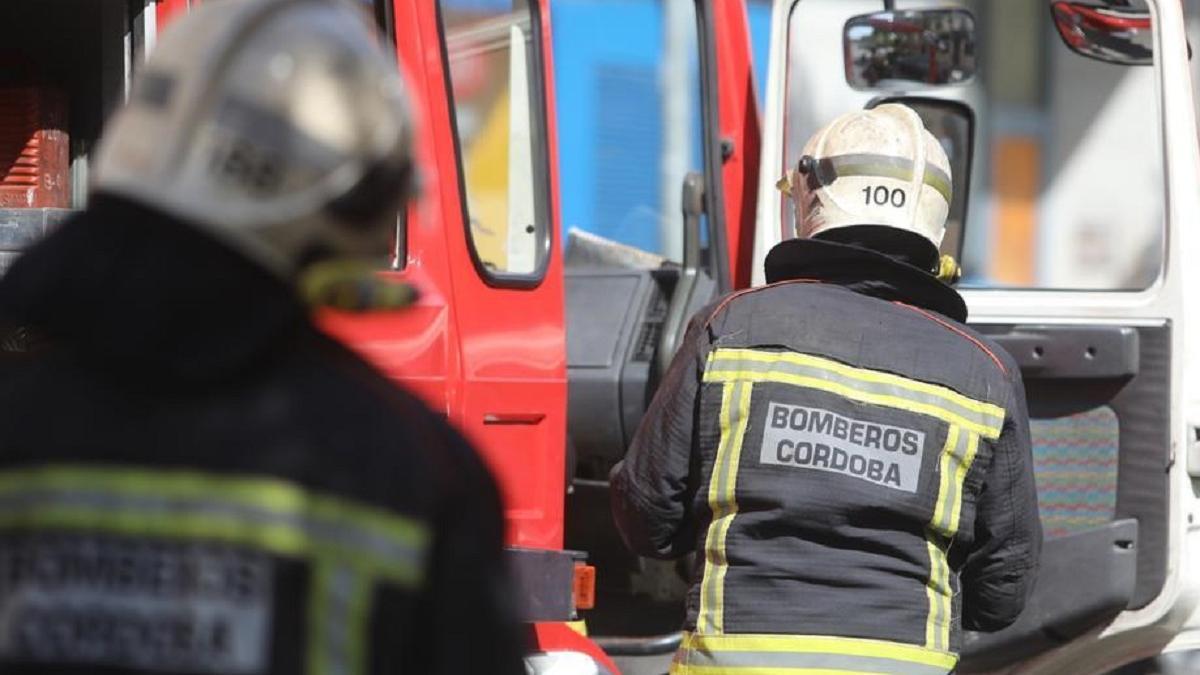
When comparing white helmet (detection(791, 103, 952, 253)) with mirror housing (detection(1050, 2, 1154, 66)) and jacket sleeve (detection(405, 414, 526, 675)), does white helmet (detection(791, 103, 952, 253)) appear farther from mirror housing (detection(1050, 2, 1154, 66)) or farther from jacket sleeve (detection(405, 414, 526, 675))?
jacket sleeve (detection(405, 414, 526, 675))

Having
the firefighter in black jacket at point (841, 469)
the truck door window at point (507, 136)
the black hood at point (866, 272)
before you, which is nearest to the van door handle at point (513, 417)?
the truck door window at point (507, 136)

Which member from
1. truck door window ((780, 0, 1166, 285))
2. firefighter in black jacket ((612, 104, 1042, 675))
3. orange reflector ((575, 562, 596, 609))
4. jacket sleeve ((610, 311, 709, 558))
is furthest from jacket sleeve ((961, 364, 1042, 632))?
truck door window ((780, 0, 1166, 285))

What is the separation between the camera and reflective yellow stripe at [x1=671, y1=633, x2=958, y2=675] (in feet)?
9.77

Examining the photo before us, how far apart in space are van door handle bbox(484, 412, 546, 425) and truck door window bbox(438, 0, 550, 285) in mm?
270

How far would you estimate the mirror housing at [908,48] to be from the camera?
4.84m

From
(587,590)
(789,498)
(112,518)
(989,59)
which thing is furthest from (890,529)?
(989,59)

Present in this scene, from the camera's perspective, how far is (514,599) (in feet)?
5.63

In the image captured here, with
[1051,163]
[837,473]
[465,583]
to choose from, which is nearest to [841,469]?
[837,473]

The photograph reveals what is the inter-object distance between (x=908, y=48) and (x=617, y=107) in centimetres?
896

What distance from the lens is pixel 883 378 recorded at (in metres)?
3.09

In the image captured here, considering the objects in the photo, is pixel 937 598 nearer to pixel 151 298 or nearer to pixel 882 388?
pixel 882 388

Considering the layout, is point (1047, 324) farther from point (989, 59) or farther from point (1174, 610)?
point (989, 59)

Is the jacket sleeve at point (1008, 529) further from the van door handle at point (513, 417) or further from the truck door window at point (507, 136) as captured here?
the truck door window at point (507, 136)

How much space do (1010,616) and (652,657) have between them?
177 centimetres
